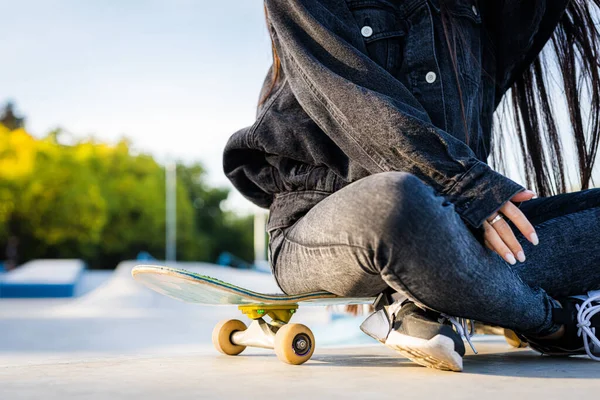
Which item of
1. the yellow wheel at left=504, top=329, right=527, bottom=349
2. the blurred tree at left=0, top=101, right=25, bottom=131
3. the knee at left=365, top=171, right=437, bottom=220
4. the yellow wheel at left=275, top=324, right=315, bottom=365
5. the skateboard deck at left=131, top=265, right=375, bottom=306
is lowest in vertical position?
the yellow wheel at left=504, top=329, right=527, bottom=349

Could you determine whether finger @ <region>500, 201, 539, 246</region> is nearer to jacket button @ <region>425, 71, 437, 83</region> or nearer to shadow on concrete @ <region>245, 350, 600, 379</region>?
shadow on concrete @ <region>245, 350, 600, 379</region>

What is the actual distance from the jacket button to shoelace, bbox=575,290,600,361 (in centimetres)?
73

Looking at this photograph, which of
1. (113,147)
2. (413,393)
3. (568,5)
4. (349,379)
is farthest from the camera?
(113,147)

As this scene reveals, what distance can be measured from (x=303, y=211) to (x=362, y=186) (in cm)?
41

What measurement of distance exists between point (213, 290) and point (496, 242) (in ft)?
2.79

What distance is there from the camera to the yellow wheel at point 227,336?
2203mm

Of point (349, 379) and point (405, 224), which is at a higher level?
point (405, 224)

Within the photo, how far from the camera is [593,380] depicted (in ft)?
4.74

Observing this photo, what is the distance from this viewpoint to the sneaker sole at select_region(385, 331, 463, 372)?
148 cm

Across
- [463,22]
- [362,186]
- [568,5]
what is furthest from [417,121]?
[568,5]

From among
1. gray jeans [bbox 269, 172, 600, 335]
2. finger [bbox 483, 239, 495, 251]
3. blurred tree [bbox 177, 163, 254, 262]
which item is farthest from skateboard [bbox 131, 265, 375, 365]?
blurred tree [bbox 177, 163, 254, 262]

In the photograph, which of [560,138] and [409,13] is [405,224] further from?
[560,138]

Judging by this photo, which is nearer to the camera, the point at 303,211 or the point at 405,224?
the point at 405,224

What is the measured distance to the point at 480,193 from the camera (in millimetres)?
1431
